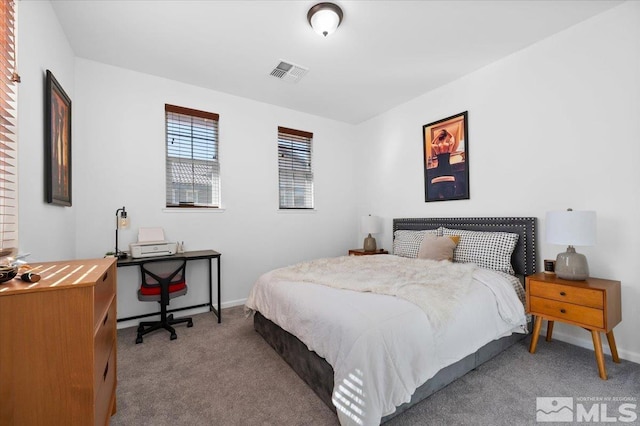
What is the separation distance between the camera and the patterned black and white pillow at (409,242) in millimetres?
3445

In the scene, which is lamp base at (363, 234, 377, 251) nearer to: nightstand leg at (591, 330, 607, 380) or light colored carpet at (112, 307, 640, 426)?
light colored carpet at (112, 307, 640, 426)

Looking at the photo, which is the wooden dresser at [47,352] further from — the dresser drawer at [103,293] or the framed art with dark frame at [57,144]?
the framed art with dark frame at [57,144]


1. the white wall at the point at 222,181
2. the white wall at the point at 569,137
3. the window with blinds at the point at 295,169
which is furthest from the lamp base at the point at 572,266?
the window with blinds at the point at 295,169

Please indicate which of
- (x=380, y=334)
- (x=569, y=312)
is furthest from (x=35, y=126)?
(x=569, y=312)

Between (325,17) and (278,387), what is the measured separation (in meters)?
2.83

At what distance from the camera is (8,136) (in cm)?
148

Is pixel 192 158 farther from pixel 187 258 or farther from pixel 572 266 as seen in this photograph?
pixel 572 266

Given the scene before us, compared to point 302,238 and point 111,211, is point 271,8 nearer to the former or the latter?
point 111,211

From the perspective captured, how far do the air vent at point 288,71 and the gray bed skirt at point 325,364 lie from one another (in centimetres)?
270

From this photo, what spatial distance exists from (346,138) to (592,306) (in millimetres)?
3895

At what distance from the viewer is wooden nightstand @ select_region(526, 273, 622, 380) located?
1.96 metres

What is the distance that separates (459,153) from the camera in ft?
11.1

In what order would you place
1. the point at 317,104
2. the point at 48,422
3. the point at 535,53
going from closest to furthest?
the point at 48,422
the point at 535,53
the point at 317,104

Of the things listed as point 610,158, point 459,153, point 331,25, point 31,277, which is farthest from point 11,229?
point 610,158
